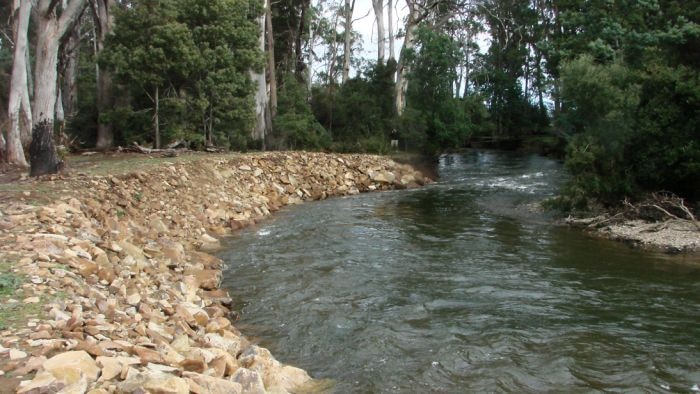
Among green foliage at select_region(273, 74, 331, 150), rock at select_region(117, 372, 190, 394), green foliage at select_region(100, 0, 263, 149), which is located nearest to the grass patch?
rock at select_region(117, 372, 190, 394)

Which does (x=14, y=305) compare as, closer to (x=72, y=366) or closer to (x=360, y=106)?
(x=72, y=366)

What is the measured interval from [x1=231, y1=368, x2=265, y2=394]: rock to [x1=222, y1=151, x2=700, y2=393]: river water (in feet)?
3.78

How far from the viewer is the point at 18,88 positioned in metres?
11.6

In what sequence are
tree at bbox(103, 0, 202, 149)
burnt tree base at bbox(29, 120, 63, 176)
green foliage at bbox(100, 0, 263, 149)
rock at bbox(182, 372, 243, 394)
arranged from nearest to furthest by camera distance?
rock at bbox(182, 372, 243, 394)
burnt tree base at bbox(29, 120, 63, 176)
tree at bbox(103, 0, 202, 149)
green foliage at bbox(100, 0, 263, 149)

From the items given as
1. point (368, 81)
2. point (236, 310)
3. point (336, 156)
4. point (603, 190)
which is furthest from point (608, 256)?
point (368, 81)

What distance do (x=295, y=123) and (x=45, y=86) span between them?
1344 centimetres

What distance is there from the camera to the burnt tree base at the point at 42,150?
35.3 ft

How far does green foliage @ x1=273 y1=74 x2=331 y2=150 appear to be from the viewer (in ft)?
78.6

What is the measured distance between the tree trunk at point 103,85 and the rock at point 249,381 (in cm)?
1607

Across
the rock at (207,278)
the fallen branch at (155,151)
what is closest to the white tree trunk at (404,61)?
the fallen branch at (155,151)

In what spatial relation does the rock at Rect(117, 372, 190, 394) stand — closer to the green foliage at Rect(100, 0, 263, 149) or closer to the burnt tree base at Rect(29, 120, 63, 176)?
the burnt tree base at Rect(29, 120, 63, 176)

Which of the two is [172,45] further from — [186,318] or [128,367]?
[128,367]

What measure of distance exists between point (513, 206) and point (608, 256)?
636 cm

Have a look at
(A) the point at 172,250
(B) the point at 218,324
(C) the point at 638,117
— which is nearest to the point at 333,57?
(C) the point at 638,117
